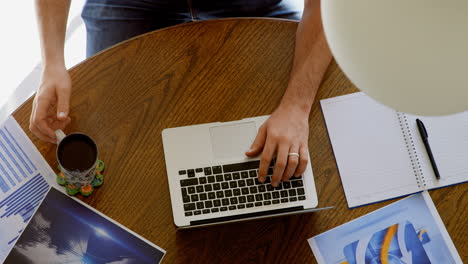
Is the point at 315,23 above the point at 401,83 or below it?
above

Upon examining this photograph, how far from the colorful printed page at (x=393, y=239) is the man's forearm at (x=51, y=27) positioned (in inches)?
29.1

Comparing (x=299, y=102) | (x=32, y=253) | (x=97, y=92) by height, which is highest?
(x=97, y=92)

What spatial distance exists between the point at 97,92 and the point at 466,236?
0.93 metres

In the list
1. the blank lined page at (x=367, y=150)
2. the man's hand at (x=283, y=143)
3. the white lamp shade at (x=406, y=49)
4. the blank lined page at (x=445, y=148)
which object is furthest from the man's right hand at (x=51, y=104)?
the blank lined page at (x=445, y=148)

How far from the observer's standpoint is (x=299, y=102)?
1100 millimetres

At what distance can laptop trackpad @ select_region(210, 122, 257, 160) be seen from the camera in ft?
3.54

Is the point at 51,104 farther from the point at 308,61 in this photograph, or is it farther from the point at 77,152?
the point at 308,61

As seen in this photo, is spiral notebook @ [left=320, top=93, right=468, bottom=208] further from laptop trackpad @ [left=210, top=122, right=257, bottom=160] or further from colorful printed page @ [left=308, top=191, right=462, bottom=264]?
laptop trackpad @ [left=210, top=122, right=257, bottom=160]

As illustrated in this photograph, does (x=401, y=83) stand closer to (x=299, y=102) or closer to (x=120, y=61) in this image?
(x=299, y=102)

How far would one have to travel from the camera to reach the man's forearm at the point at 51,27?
110cm

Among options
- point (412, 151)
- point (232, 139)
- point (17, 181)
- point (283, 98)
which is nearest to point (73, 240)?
point (17, 181)

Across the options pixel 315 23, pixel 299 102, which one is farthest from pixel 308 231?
pixel 315 23

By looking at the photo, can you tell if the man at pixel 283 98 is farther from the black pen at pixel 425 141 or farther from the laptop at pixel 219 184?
the black pen at pixel 425 141

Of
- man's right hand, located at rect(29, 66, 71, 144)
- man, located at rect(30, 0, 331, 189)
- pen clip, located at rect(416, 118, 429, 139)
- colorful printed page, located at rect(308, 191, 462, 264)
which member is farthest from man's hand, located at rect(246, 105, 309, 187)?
man's right hand, located at rect(29, 66, 71, 144)
